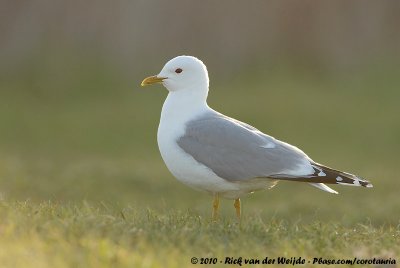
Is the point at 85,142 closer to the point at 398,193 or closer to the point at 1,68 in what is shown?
the point at 1,68

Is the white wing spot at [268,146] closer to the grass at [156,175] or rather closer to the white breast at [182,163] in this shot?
the white breast at [182,163]

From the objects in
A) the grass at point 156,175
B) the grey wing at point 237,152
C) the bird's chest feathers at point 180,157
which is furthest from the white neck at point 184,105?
the grass at point 156,175

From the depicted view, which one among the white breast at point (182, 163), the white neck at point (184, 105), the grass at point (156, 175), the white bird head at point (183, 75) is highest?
the white bird head at point (183, 75)

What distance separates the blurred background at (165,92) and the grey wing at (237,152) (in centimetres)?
549

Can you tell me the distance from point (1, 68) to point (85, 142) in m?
6.37

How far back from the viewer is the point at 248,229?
21.4 ft

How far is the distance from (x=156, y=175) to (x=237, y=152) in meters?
7.59

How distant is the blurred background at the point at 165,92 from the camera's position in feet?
47.6

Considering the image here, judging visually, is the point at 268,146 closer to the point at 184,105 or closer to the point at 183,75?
the point at 184,105

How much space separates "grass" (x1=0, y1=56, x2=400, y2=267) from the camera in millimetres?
5793

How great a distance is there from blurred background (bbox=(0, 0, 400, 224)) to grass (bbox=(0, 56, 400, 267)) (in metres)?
0.06

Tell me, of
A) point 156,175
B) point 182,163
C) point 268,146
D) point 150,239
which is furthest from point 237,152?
point 156,175

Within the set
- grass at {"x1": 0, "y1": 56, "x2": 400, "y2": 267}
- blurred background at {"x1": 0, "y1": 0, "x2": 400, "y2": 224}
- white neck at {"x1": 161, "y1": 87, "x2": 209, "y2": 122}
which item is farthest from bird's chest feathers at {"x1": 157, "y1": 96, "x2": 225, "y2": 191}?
blurred background at {"x1": 0, "y1": 0, "x2": 400, "y2": 224}

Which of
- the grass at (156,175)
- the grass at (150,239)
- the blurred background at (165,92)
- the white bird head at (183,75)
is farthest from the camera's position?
the blurred background at (165,92)
